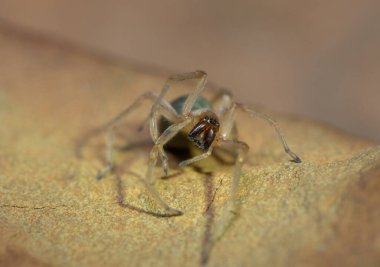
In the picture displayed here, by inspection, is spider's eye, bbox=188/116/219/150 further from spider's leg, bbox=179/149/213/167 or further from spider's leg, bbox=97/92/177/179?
spider's leg, bbox=97/92/177/179

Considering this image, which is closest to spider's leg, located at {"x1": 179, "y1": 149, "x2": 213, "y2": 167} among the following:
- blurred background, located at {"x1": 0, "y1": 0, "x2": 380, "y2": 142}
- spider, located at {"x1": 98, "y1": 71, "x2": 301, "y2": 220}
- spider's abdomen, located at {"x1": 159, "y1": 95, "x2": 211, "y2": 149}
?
spider, located at {"x1": 98, "y1": 71, "x2": 301, "y2": 220}

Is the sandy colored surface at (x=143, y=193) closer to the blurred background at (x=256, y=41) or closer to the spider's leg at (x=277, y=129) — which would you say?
the spider's leg at (x=277, y=129)

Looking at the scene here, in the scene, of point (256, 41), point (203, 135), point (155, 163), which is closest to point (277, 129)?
point (203, 135)

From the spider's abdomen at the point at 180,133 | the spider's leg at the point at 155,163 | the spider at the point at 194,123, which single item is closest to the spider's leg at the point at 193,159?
the spider at the point at 194,123

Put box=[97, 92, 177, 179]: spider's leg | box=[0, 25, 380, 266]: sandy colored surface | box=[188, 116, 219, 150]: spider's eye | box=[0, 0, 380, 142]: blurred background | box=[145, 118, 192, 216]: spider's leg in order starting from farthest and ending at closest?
box=[0, 0, 380, 142]: blurred background → box=[97, 92, 177, 179]: spider's leg → box=[188, 116, 219, 150]: spider's eye → box=[145, 118, 192, 216]: spider's leg → box=[0, 25, 380, 266]: sandy colored surface

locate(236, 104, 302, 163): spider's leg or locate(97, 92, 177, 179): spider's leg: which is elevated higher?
locate(236, 104, 302, 163): spider's leg

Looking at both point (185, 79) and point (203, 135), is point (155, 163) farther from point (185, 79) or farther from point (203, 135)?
point (185, 79)
